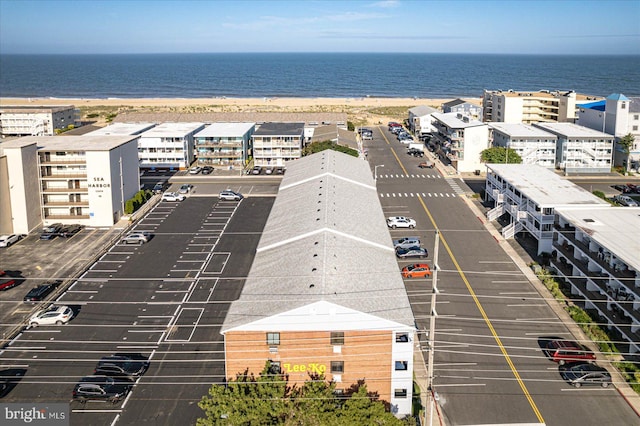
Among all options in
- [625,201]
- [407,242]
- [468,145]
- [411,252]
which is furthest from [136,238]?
[625,201]

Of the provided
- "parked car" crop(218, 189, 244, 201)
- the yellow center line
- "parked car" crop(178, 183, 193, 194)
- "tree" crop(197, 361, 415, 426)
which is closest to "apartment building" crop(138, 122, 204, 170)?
"parked car" crop(178, 183, 193, 194)

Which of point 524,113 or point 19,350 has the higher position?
point 524,113

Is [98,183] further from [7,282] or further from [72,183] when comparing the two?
[7,282]

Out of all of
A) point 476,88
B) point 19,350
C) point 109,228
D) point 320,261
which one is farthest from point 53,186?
point 476,88

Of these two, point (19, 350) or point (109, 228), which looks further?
point (109, 228)

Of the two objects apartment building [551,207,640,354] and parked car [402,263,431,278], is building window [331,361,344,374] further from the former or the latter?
parked car [402,263,431,278]

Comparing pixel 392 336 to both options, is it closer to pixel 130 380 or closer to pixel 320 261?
pixel 320 261

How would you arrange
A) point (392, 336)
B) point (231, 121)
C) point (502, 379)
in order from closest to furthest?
point (392, 336), point (502, 379), point (231, 121)
